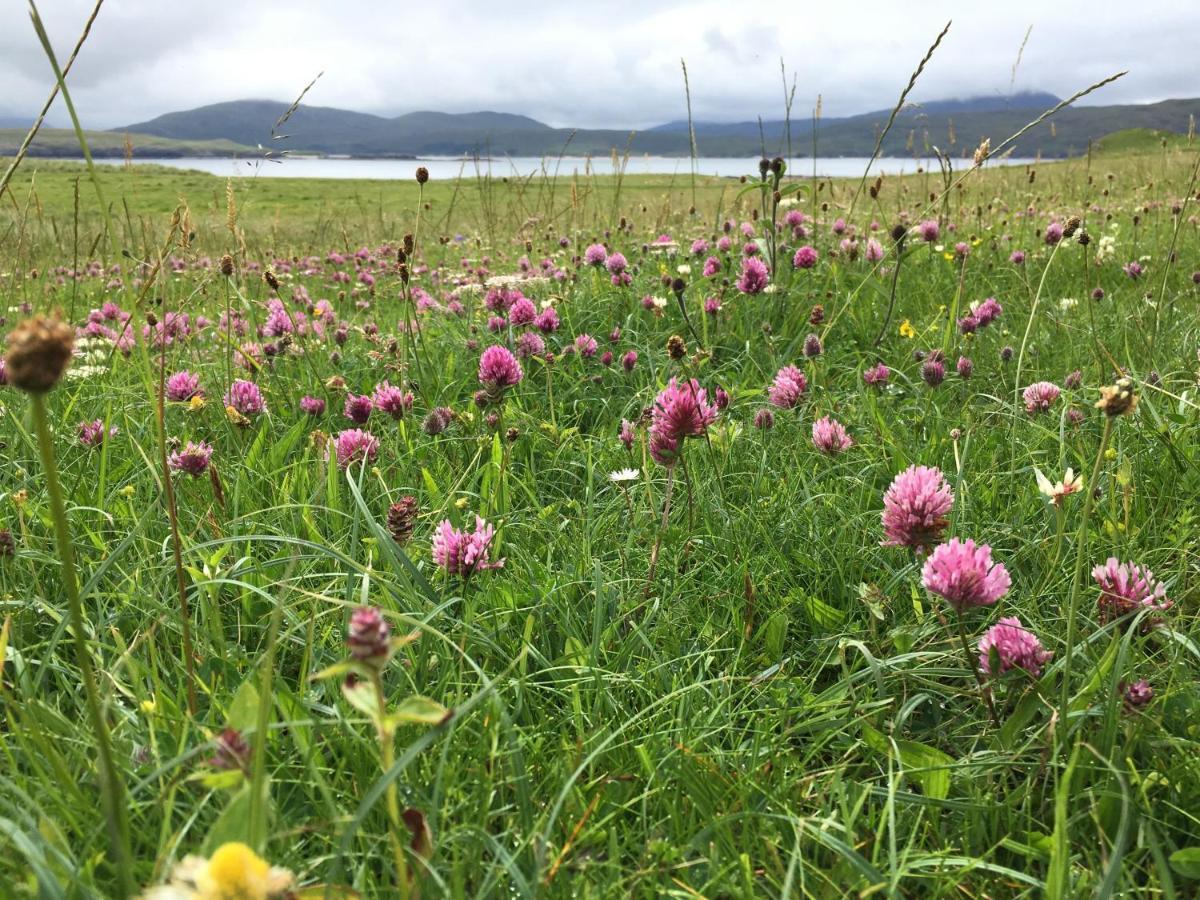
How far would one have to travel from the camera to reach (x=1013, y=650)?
1563mm

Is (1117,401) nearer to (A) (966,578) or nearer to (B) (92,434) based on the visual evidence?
(A) (966,578)

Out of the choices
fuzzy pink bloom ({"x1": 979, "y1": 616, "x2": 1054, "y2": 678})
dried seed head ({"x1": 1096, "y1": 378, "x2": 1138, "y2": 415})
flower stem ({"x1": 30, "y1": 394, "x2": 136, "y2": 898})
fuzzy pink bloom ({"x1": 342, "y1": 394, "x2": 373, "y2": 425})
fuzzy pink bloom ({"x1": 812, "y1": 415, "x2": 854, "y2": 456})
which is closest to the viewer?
flower stem ({"x1": 30, "y1": 394, "x2": 136, "y2": 898})

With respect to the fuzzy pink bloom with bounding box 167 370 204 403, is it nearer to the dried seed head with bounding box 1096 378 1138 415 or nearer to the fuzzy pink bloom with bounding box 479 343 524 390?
the fuzzy pink bloom with bounding box 479 343 524 390

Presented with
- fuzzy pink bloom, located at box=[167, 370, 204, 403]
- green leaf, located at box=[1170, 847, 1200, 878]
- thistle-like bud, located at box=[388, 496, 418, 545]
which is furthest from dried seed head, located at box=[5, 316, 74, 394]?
fuzzy pink bloom, located at box=[167, 370, 204, 403]

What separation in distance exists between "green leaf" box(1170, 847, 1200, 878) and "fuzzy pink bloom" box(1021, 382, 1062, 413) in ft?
5.97

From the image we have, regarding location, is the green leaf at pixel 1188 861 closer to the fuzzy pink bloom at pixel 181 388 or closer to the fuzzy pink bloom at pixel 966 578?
the fuzzy pink bloom at pixel 966 578

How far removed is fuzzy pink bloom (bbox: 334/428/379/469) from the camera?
8.07 feet

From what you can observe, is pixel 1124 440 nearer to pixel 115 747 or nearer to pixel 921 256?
pixel 115 747

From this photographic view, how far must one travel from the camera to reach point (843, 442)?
7.98ft

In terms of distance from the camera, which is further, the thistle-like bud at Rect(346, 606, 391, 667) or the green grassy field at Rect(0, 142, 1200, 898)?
the green grassy field at Rect(0, 142, 1200, 898)

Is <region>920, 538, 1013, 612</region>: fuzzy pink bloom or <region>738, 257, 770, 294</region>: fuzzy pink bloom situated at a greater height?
<region>738, 257, 770, 294</region>: fuzzy pink bloom

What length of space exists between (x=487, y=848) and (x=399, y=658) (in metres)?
0.50

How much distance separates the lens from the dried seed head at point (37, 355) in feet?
2.11

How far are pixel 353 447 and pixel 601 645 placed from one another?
1170 millimetres
